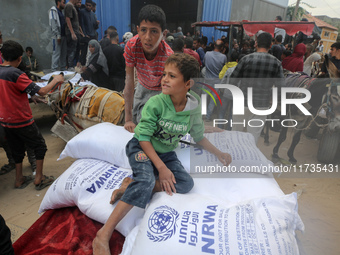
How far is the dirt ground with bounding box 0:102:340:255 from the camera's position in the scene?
1929 mm

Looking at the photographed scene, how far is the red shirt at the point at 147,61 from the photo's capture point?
64.4 inches

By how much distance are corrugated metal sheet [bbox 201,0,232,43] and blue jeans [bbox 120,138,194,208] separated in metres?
9.79

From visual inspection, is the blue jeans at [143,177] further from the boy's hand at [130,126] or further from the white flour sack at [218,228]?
the boy's hand at [130,126]

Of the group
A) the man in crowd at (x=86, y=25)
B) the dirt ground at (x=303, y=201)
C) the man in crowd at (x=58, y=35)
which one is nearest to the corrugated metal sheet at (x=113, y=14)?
the man in crowd at (x=86, y=25)

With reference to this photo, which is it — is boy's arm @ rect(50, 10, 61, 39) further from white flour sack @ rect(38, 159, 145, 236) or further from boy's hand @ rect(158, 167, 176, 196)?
boy's hand @ rect(158, 167, 176, 196)

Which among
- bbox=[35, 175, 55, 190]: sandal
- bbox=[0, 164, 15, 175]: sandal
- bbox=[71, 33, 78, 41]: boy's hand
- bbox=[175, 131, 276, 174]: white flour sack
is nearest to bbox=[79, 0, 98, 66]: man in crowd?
bbox=[71, 33, 78, 41]: boy's hand

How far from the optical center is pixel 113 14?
680 cm

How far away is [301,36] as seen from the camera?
21.8 feet

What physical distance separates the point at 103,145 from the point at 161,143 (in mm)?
585

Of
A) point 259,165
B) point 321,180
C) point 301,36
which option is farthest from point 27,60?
point 301,36

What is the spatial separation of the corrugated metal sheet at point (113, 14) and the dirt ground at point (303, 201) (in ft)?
14.4

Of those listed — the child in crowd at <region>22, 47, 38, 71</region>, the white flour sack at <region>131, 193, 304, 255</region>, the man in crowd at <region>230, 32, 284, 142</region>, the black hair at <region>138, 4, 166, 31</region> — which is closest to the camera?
the white flour sack at <region>131, 193, 304, 255</region>

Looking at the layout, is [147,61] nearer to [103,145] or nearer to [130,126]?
[130,126]

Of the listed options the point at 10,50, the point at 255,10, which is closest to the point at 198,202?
the point at 10,50
